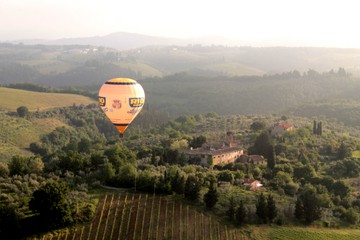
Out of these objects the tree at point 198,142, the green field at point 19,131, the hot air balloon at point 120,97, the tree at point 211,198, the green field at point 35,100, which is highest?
the hot air balloon at point 120,97

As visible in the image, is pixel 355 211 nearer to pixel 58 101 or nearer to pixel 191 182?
pixel 191 182

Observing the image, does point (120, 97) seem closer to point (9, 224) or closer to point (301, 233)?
point (9, 224)

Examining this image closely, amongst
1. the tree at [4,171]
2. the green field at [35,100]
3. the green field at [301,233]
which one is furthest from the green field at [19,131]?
the green field at [301,233]

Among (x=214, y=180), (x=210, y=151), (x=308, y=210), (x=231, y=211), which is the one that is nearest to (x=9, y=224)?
(x=231, y=211)

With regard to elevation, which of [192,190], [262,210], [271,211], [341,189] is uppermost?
[192,190]

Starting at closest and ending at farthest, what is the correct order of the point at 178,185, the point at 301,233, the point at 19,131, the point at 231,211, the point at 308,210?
the point at 301,233
the point at 231,211
the point at 308,210
the point at 178,185
the point at 19,131

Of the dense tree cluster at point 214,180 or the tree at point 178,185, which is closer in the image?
the dense tree cluster at point 214,180

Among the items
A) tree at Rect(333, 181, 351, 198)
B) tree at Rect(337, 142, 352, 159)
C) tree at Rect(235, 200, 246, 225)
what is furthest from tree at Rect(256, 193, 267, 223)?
tree at Rect(337, 142, 352, 159)

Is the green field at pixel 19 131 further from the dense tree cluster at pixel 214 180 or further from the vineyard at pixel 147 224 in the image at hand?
the vineyard at pixel 147 224
